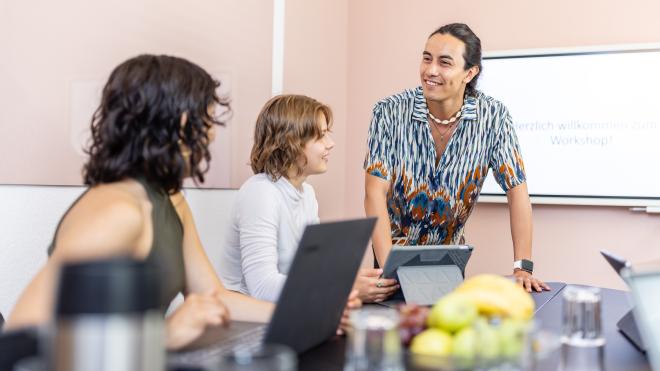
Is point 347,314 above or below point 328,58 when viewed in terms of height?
below

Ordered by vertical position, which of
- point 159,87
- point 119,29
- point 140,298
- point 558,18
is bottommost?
point 140,298

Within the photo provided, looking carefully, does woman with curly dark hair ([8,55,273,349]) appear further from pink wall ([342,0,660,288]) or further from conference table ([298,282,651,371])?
pink wall ([342,0,660,288])

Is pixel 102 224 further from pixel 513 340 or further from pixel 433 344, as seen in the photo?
pixel 513 340

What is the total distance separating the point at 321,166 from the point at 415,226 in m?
0.64

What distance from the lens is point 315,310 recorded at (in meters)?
1.22

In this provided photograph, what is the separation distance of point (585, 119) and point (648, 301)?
276cm

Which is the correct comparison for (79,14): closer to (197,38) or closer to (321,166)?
(197,38)

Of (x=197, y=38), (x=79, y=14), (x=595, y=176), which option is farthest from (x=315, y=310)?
(x=595, y=176)

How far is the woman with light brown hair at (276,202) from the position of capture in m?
1.90

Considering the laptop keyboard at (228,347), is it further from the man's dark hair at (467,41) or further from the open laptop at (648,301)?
the man's dark hair at (467,41)

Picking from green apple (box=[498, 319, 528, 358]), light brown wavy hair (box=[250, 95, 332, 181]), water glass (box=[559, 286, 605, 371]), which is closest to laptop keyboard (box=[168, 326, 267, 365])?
green apple (box=[498, 319, 528, 358])

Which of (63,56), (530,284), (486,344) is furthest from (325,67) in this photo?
(486,344)

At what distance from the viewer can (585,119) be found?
3.66m

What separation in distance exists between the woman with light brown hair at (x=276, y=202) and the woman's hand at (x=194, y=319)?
653mm
